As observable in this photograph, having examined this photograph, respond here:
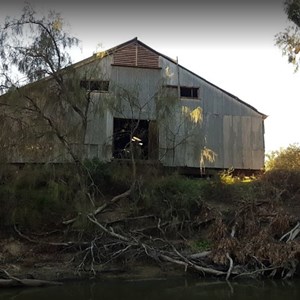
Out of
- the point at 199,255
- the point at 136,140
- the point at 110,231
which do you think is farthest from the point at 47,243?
the point at 136,140

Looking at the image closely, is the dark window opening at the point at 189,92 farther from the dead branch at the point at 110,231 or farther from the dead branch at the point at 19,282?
the dead branch at the point at 19,282

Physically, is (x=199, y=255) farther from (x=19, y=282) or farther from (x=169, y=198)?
(x=19, y=282)

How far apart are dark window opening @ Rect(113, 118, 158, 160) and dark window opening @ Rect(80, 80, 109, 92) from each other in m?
2.29

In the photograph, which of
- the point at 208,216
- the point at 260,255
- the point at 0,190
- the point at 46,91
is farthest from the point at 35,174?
the point at 260,255

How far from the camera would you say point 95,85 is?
70.3ft

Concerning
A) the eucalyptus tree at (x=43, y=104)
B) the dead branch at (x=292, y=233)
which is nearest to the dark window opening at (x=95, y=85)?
the eucalyptus tree at (x=43, y=104)

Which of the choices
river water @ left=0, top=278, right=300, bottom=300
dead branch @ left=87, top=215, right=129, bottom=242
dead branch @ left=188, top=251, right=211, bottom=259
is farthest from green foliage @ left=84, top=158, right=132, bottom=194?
river water @ left=0, top=278, right=300, bottom=300

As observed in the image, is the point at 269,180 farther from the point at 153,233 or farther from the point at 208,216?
the point at 153,233

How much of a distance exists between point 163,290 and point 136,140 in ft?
30.8

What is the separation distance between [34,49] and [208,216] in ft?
35.7

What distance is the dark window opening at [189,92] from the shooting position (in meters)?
28.3

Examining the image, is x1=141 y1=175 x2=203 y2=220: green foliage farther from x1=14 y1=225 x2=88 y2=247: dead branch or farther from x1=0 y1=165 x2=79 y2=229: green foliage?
x1=14 y1=225 x2=88 y2=247: dead branch

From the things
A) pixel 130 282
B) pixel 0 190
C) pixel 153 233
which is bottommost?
pixel 130 282

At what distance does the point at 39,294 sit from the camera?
1437 cm
